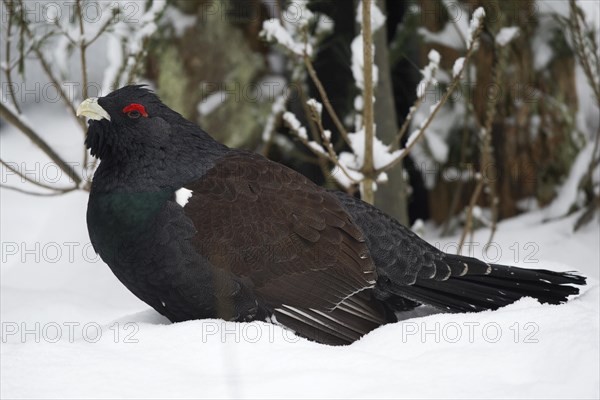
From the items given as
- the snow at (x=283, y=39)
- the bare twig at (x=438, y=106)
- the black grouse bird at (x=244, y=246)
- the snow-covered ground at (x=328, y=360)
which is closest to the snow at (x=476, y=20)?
the bare twig at (x=438, y=106)

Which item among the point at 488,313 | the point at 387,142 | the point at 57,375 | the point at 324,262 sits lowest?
the point at 57,375

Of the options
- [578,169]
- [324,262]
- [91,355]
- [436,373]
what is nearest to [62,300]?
[324,262]

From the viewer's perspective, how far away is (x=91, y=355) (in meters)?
2.69

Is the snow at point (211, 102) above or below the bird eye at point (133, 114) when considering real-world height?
above

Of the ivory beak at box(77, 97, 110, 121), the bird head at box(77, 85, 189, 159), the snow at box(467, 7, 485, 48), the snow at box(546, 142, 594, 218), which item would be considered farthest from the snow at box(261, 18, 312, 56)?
the snow at box(546, 142, 594, 218)

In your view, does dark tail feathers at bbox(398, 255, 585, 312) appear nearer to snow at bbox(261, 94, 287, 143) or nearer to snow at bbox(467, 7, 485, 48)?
snow at bbox(467, 7, 485, 48)

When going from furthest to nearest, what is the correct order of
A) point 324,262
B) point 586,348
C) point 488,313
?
1. point 324,262
2. point 488,313
3. point 586,348

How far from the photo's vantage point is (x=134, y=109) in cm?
361

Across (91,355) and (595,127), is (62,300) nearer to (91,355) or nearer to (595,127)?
(91,355)

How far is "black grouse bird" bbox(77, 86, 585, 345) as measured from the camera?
3.40 metres

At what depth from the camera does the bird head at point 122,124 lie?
3572mm

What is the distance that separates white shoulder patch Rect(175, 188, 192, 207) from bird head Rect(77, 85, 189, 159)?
258 millimetres

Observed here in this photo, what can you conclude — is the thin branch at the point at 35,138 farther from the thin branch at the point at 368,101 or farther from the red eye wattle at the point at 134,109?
the thin branch at the point at 368,101

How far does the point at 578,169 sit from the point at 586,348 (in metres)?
3.57
